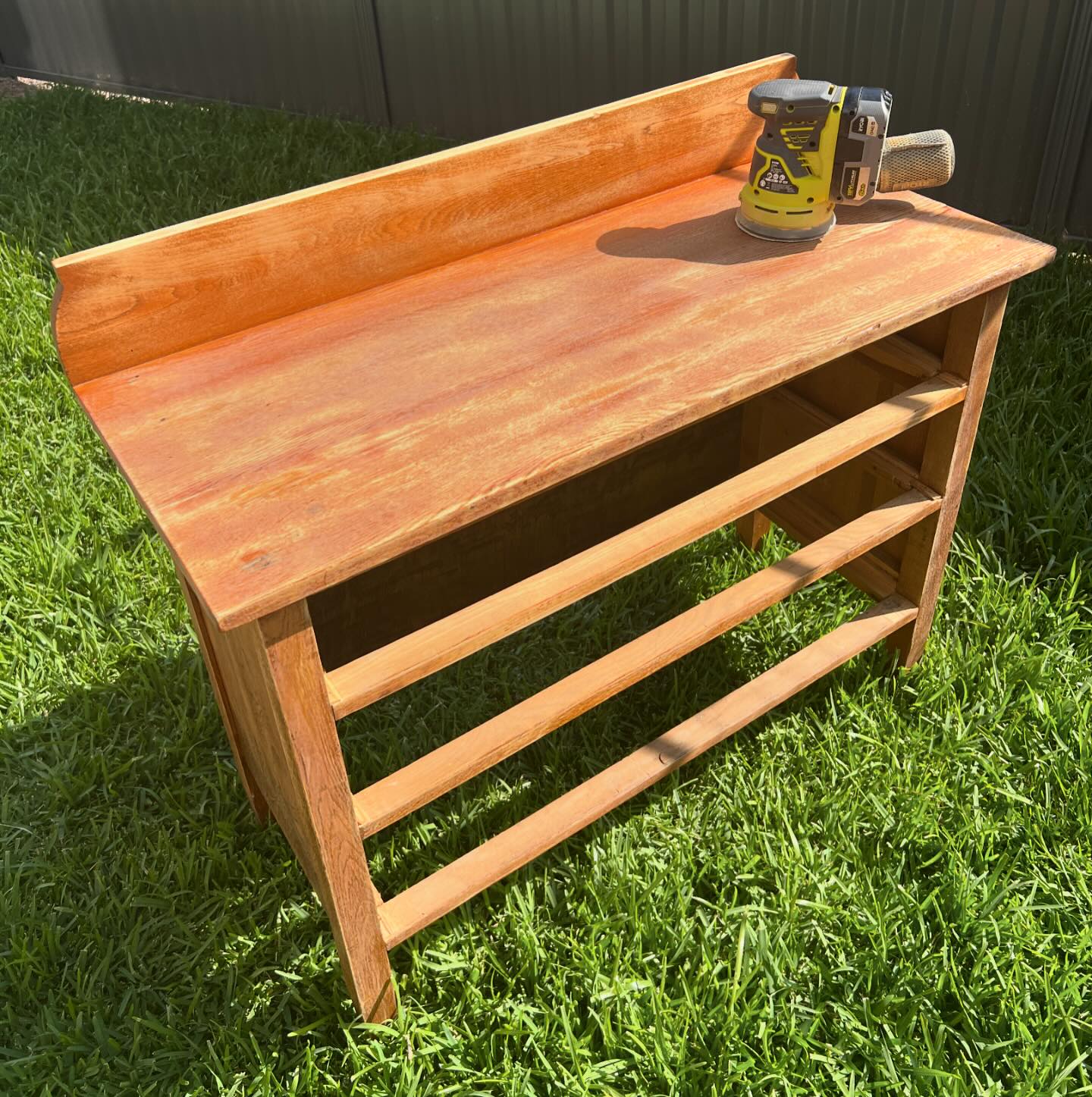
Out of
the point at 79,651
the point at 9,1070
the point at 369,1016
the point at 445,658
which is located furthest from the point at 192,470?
the point at 79,651

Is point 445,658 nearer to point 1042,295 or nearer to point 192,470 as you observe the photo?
point 192,470

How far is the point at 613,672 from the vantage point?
66.9 inches

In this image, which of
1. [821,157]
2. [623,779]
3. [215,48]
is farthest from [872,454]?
[215,48]

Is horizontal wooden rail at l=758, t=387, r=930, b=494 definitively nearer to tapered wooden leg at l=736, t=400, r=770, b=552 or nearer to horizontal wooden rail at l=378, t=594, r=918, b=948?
tapered wooden leg at l=736, t=400, r=770, b=552

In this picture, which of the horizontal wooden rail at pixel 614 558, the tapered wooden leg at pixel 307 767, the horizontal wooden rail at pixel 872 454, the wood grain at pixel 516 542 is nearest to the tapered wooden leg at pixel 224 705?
the tapered wooden leg at pixel 307 767

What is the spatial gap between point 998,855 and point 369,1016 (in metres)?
1.19

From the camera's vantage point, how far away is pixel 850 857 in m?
1.96

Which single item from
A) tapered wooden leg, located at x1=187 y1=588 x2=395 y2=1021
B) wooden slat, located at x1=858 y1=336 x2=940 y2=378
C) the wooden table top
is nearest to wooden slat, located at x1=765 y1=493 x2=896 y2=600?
wooden slat, located at x1=858 y1=336 x2=940 y2=378

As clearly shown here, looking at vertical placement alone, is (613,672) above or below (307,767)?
below

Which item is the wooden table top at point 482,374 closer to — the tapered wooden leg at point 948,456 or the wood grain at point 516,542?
the tapered wooden leg at point 948,456

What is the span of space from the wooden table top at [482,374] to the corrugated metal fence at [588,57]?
7.08 ft

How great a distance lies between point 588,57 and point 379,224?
3.32m

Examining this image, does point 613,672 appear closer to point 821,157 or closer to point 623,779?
point 623,779

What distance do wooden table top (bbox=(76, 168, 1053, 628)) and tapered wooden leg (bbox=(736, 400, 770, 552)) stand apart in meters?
0.60
